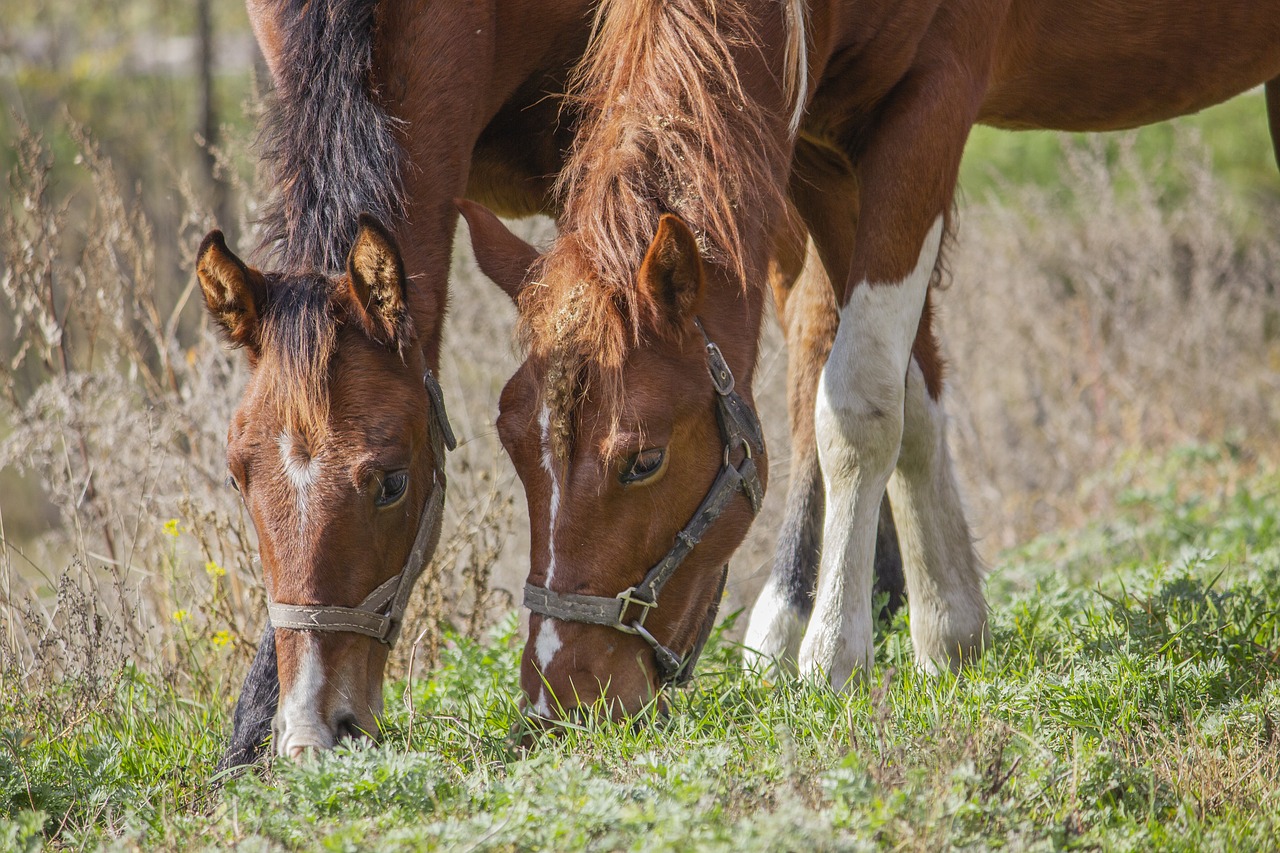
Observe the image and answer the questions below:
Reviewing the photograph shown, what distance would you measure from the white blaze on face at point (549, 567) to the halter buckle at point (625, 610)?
0.15 m

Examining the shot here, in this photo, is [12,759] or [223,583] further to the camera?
[223,583]

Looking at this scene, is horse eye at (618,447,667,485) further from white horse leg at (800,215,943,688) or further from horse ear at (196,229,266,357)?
horse ear at (196,229,266,357)

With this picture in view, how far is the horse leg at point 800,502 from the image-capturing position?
359cm

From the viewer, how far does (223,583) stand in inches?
161

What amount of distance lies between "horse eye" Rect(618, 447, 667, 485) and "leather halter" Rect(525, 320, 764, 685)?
178 mm

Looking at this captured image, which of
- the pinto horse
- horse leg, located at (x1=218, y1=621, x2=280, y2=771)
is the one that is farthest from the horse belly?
horse leg, located at (x1=218, y1=621, x2=280, y2=771)

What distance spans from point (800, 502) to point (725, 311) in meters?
1.23

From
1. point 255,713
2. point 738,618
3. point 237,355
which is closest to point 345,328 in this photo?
point 255,713

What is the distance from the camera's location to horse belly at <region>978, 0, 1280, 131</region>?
355cm

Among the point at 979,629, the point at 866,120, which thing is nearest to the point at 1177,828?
the point at 979,629

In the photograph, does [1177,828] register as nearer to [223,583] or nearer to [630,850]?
[630,850]

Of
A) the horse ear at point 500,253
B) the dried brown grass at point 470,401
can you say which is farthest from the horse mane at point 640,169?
the dried brown grass at point 470,401

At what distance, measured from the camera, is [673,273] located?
2658 mm

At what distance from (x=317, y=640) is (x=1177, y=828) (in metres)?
1.84
